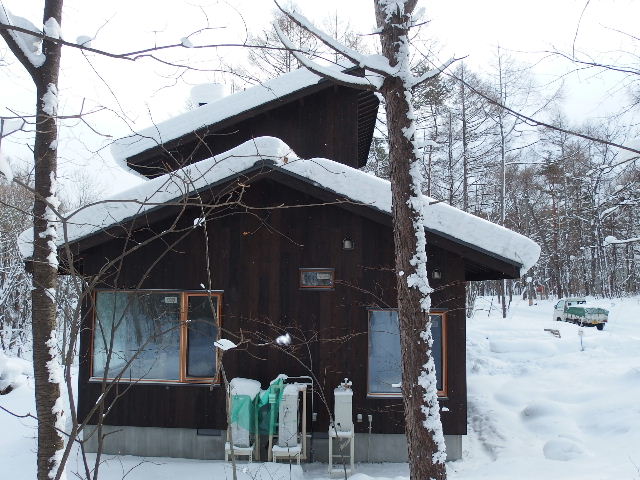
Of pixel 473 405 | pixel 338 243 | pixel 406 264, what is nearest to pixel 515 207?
pixel 473 405

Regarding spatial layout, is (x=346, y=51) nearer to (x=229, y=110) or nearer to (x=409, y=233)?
(x=409, y=233)

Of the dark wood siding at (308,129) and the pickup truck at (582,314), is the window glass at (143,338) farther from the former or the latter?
the pickup truck at (582,314)

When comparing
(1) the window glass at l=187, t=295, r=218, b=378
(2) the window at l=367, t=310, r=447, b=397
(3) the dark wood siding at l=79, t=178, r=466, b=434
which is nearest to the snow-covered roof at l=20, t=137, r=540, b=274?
(3) the dark wood siding at l=79, t=178, r=466, b=434

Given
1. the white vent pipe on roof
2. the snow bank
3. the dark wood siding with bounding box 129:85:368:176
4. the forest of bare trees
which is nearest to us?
the dark wood siding with bounding box 129:85:368:176

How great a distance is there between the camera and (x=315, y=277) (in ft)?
27.2

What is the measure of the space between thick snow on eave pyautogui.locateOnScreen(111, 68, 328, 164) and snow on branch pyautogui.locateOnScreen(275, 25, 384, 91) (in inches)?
232

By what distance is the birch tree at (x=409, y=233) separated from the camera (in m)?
4.27

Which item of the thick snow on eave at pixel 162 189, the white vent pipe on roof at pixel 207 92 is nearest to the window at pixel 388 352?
the thick snow on eave at pixel 162 189

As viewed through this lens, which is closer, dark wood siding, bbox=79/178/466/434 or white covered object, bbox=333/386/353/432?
white covered object, bbox=333/386/353/432

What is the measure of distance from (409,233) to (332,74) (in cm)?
138

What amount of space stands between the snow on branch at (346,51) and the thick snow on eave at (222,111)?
603 centimetres

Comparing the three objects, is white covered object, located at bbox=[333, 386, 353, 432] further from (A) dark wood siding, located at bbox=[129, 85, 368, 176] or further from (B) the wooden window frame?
(A) dark wood siding, located at bbox=[129, 85, 368, 176]

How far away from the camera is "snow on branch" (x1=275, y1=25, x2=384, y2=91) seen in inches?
153

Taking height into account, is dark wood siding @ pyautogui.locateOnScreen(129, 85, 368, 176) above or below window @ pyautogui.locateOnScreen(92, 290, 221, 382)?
above
